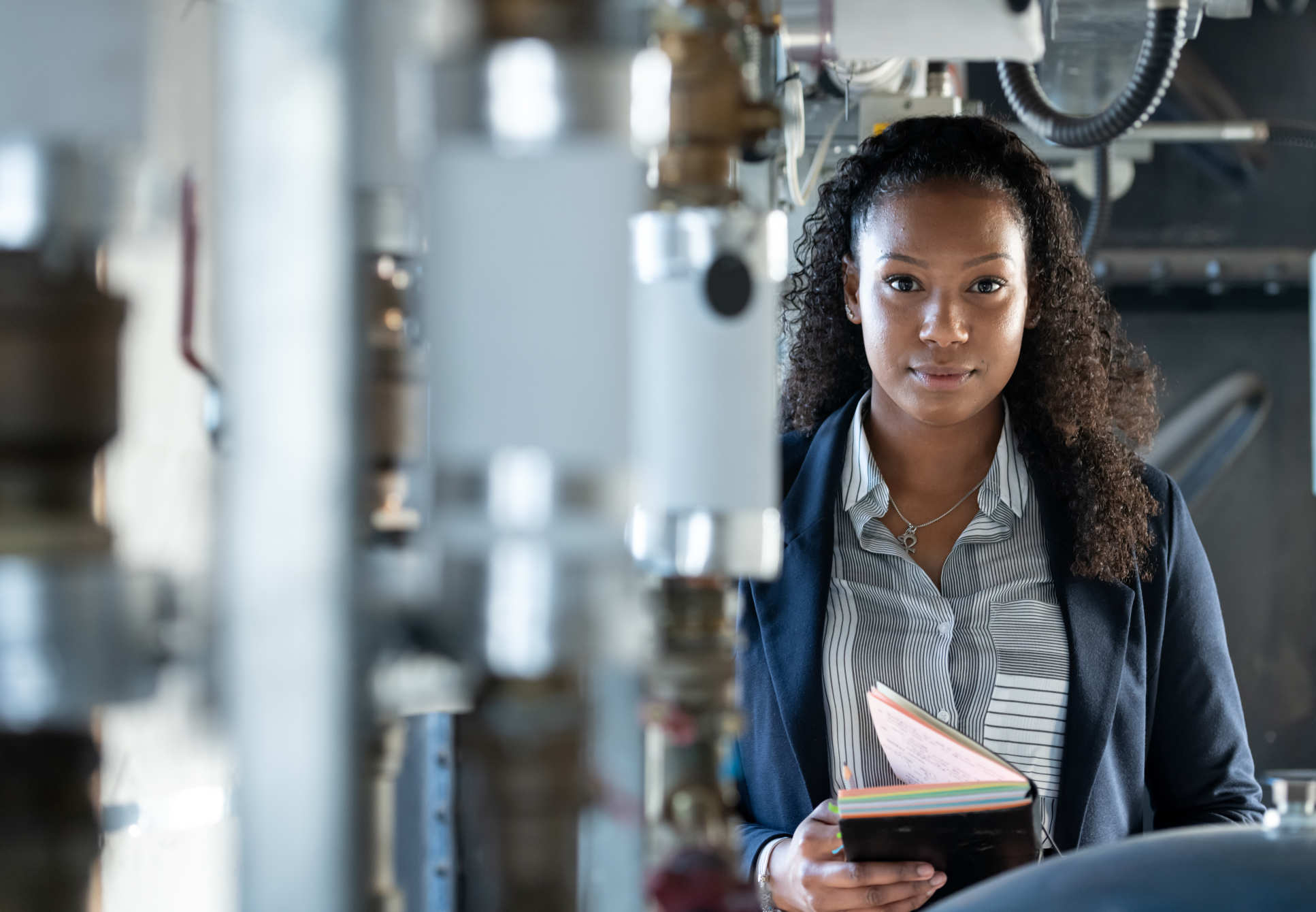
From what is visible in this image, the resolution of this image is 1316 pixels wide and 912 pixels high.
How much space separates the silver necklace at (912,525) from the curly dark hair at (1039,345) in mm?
94

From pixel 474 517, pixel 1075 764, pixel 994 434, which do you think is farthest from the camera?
pixel 994 434

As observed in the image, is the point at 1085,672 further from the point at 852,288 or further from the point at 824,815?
the point at 852,288

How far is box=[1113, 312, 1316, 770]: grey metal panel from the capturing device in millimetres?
2922

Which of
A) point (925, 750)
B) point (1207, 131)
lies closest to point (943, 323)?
point (925, 750)

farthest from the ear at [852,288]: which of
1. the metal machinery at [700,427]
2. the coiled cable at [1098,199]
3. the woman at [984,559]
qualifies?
the metal machinery at [700,427]

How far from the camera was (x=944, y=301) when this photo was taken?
138 cm

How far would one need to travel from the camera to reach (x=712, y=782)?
17.3 inches

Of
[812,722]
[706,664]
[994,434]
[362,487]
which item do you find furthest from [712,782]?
[994,434]

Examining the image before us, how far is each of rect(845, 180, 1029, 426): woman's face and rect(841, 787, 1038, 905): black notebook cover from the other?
0.52m

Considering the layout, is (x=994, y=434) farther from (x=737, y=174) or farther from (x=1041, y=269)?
(x=737, y=174)

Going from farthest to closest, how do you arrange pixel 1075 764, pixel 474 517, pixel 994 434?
pixel 994 434, pixel 1075 764, pixel 474 517

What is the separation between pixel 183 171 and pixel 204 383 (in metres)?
0.06

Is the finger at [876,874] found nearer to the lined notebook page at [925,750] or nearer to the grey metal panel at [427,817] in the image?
the lined notebook page at [925,750]

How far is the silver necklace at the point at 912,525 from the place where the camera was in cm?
146
